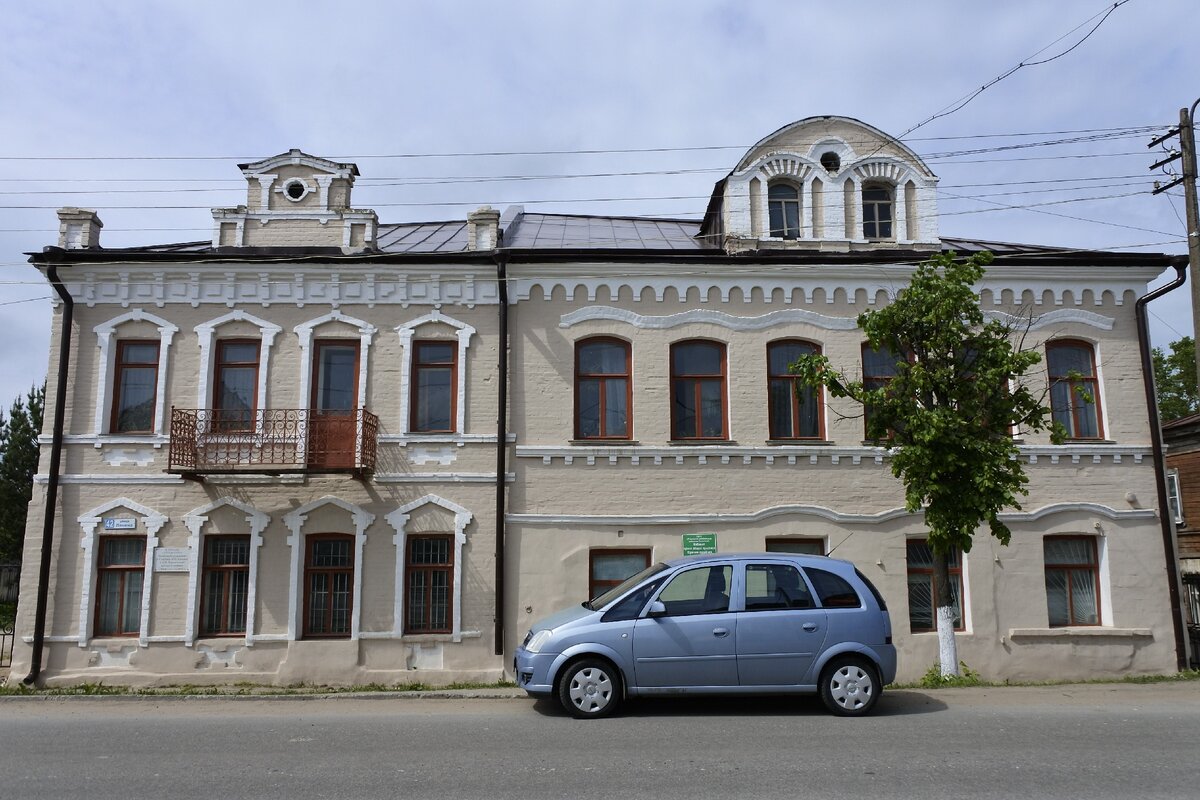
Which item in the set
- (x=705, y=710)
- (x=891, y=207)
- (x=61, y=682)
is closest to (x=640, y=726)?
(x=705, y=710)

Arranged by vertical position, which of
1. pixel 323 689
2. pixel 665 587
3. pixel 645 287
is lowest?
pixel 323 689

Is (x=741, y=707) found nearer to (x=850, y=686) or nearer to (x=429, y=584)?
(x=850, y=686)

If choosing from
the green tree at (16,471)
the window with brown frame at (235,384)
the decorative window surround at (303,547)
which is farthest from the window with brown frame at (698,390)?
the green tree at (16,471)

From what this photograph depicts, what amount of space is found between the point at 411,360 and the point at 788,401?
6161 millimetres

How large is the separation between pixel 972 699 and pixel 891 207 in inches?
344

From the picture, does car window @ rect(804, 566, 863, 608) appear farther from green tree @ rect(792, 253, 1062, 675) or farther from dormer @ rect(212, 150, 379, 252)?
dormer @ rect(212, 150, 379, 252)

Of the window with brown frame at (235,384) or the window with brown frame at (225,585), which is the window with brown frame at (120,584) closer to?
the window with brown frame at (225,585)

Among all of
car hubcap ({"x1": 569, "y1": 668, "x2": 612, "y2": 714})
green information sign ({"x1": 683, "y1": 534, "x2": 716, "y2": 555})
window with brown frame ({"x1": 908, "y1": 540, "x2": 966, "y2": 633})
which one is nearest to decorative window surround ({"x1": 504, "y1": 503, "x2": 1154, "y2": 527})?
green information sign ({"x1": 683, "y1": 534, "x2": 716, "y2": 555})

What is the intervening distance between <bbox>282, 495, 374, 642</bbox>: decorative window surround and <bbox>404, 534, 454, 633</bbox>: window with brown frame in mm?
699

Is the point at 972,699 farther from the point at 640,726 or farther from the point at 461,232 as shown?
the point at 461,232

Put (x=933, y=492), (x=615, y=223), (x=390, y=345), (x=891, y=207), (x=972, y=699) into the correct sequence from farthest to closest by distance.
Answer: (x=615, y=223), (x=891, y=207), (x=390, y=345), (x=933, y=492), (x=972, y=699)

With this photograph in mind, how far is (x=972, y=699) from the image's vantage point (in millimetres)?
10797

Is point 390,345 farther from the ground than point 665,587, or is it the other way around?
point 390,345

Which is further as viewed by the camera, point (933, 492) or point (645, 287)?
point (645, 287)
